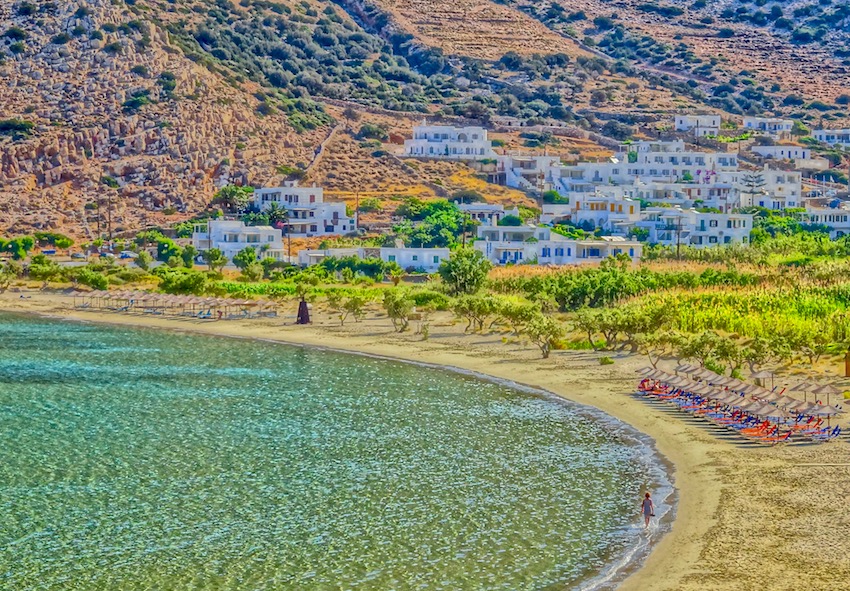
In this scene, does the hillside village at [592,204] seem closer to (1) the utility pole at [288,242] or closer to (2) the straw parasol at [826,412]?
(1) the utility pole at [288,242]

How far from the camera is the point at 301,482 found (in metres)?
36.0

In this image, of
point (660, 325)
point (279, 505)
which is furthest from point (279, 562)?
point (660, 325)

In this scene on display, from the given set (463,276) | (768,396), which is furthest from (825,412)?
(463,276)

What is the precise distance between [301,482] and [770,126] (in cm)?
12429

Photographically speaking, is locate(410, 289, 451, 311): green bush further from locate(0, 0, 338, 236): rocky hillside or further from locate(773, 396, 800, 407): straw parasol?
locate(0, 0, 338, 236): rocky hillside

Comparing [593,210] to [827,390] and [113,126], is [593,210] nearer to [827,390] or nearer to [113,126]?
[113,126]

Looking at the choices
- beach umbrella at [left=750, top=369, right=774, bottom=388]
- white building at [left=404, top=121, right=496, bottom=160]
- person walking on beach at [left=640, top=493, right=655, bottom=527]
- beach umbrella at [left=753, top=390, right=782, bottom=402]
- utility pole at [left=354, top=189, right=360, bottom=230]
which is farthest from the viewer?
white building at [left=404, top=121, right=496, bottom=160]

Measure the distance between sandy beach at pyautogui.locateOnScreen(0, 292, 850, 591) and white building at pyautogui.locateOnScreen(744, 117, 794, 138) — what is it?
326ft

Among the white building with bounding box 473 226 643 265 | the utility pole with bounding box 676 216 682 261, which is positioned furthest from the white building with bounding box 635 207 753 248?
the white building with bounding box 473 226 643 265

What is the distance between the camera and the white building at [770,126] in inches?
5925

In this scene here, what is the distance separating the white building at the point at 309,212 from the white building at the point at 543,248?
15.7 metres

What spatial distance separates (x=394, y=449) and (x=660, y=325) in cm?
2112

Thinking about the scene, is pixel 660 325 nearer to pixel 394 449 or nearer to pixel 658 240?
pixel 394 449

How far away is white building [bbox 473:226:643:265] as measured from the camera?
95.7m
